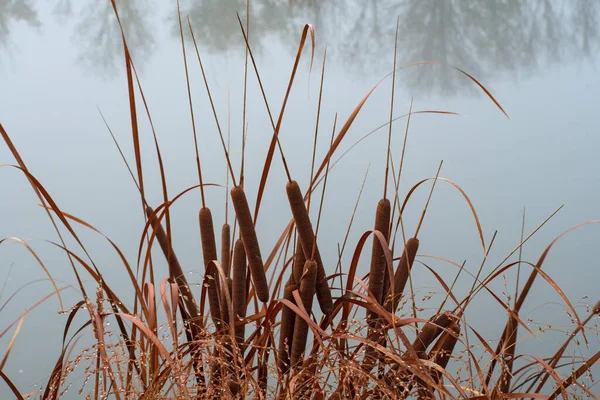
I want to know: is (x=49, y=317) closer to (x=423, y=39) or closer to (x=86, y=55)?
(x=86, y=55)

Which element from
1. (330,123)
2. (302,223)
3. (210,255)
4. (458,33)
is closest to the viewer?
(302,223)

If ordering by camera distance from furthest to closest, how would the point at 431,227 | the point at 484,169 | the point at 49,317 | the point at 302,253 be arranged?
the point at 484,169
the point at 431,227
the point at 49,317
the point at 302,253

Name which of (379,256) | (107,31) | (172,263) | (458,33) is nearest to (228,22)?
(107,31)

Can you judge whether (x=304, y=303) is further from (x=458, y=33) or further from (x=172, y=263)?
(x=458, y=33)

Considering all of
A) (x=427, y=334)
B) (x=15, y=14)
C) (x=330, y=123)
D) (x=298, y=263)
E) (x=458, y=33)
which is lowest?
(x=427, y=334)

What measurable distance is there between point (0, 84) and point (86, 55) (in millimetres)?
327

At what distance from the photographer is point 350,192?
2.30 metres

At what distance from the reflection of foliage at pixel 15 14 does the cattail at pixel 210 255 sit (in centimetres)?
220

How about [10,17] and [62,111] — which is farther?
[10,17]

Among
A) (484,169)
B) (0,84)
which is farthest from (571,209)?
(0,84)

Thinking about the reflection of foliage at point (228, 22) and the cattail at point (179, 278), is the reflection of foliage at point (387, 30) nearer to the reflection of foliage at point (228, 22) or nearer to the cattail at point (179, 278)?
the reflection of foliage at point (228, 22)

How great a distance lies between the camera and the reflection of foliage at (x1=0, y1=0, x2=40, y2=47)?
107 inches

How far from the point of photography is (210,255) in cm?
83

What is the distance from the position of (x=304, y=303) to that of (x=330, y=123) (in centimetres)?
181
